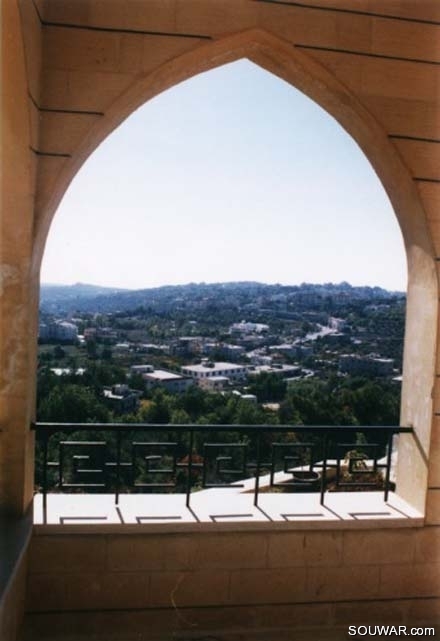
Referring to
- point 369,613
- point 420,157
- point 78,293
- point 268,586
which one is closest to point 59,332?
point 268,586

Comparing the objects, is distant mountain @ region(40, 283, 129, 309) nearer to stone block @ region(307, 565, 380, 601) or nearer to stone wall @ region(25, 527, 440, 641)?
stone wall @ region(25, 527, 440, 641)

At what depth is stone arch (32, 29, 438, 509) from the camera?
2666 mm

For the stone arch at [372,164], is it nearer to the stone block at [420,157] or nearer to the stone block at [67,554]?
the stone block at [420,157]

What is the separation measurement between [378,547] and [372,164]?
82.0 inches

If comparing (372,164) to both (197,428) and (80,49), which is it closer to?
(80,49)

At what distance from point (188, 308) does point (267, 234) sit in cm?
417

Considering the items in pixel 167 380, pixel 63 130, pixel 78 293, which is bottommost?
pixel 167 380

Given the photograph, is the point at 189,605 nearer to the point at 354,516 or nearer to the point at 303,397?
the point at 354,516

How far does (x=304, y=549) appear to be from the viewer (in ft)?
9.66

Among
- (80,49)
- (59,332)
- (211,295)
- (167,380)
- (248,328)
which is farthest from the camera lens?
(211,295)

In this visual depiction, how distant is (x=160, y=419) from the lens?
8.52 metres

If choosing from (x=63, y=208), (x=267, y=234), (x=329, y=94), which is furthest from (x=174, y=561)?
(x=267, y=234)

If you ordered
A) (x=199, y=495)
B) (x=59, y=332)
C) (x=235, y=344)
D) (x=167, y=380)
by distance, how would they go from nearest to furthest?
1. (x=199, y=495)
2. (x=59, y=332)
3. (x=167, y=380)
4. (x=235, y=344)

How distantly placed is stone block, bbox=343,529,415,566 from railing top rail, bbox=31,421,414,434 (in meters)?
0.54
